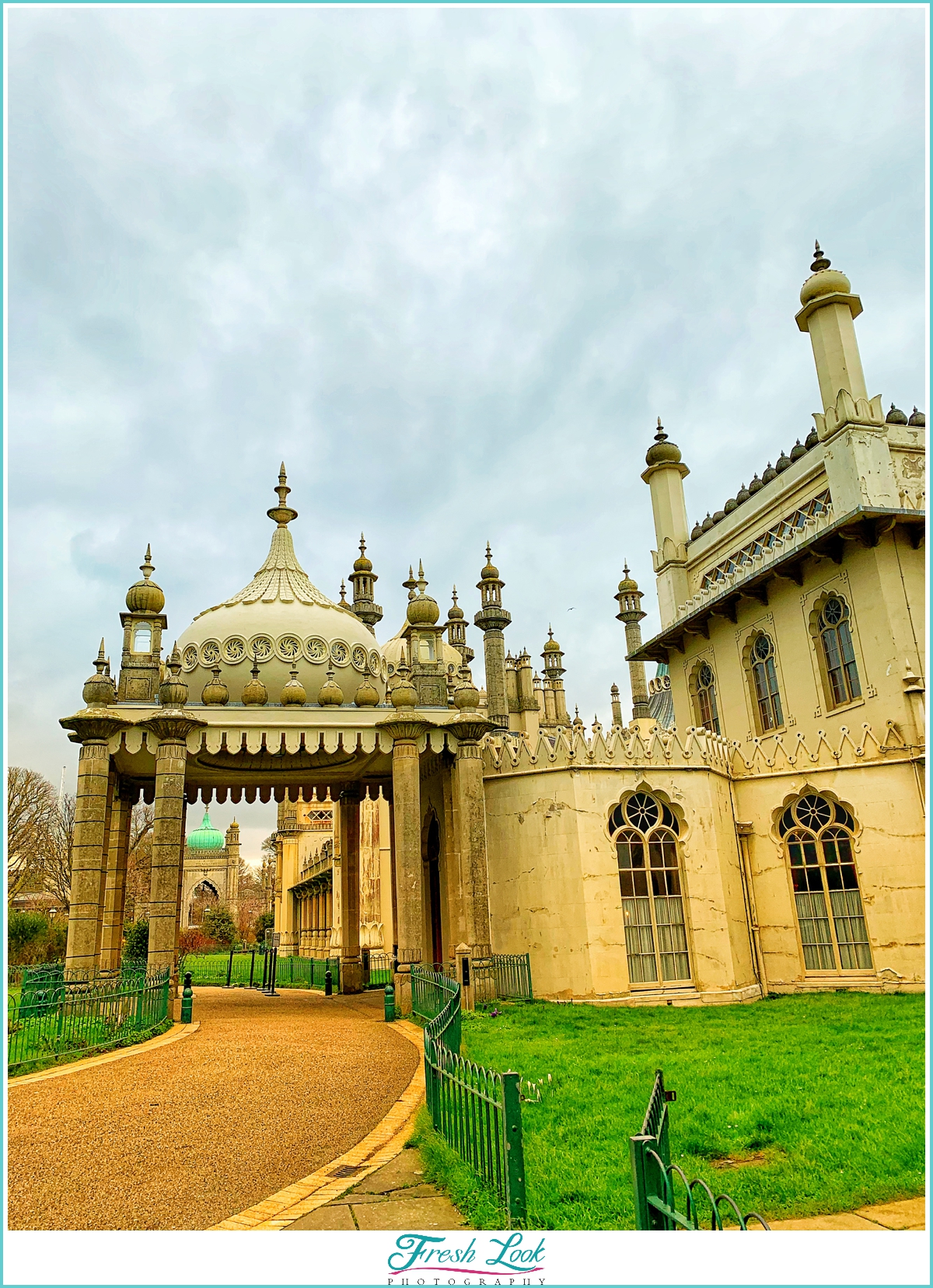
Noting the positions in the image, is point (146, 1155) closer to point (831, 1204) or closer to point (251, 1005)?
point (831, 1204)

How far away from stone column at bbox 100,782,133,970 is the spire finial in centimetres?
2256

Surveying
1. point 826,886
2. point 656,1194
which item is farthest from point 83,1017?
point 826,886

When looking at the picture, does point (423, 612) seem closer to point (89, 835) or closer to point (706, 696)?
point (89, 835)

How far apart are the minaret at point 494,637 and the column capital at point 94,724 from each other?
19.8 meters

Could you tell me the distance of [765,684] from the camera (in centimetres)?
2388

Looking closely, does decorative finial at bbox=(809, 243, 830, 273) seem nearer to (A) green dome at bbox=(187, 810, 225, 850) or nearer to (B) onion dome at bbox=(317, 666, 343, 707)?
(B) onion dome at bbox=(317, 666, 343, 707)

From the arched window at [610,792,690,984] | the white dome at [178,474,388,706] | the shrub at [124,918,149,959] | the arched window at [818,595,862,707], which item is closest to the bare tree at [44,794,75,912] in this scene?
the shrub at [124,918,149,959]

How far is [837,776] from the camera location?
60.1ft

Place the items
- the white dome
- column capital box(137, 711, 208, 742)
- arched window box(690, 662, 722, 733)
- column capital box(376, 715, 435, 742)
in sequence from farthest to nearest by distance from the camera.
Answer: arched window box(690, 662, 722, 733) → the white dome → column capital box(376, 715, 435, 742) → column capital box(137, 711, 208, 742)

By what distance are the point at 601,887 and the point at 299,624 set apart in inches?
374

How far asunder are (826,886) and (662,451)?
637 inches

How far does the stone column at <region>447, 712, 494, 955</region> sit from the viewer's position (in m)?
18.1

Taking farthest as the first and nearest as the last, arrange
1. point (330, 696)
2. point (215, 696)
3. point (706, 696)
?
point (706, 696)
point (330, 696)
point (215, 696)

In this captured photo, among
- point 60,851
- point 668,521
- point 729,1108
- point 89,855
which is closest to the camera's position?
point 729,1108
